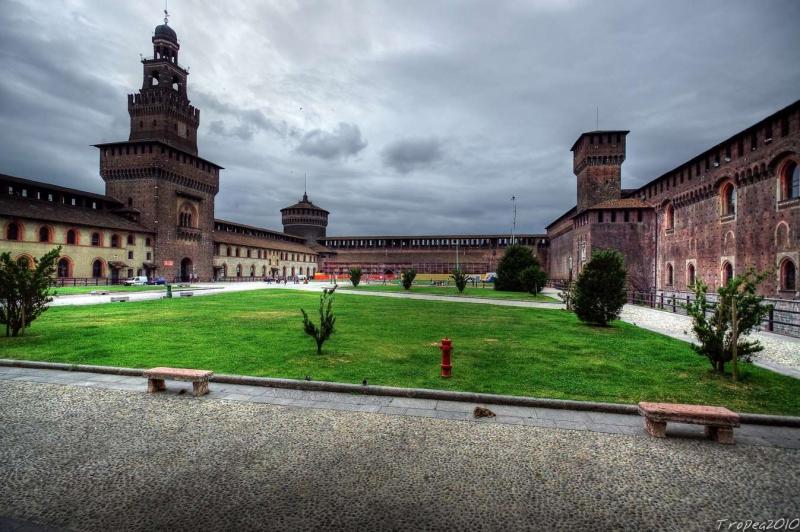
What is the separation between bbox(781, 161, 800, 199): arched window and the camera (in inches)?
804

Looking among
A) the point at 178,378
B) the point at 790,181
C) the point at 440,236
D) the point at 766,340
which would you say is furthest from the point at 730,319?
the point at 440,236

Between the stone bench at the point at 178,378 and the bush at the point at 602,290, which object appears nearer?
the stone bench at the point at 178,378

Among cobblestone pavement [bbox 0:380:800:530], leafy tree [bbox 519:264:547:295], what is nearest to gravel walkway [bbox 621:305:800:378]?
cobblestone pavement [bbox 0:380:800:530]

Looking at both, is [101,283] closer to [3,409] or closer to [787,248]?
[3,409]

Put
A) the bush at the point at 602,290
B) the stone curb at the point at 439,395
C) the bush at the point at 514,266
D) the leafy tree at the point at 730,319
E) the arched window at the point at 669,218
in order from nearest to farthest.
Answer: the stone curb at the point at 439,395 → the leafy tree at the point at 730,319 → the bush at the point at 602,290 → the arched window at the point at 669,218 → the bush at the point at 514,266

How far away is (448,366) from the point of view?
703 cm

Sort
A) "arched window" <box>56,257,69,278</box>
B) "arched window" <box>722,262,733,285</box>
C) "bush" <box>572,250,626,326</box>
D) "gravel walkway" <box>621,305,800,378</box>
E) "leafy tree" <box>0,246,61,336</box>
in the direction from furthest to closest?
1. "arched window" <box>56,257,69,278</box>
2. "arched window" <box>722,262,733,285</box>
3. "bush" <box>572,250,626,326</box>
4. "leafy tree" <box>0,246,61,336</box>
5. "gravel walkway" <box>621,305,800,378</box>

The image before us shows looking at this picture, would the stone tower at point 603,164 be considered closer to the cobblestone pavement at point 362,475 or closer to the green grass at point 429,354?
the green grass at point 429,354

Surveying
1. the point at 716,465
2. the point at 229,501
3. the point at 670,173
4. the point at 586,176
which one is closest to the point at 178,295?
the point at 229,501

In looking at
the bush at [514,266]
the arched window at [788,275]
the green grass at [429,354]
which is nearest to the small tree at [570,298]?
the green grass at [429,354]

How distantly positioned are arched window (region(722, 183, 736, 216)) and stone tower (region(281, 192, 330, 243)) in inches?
2627

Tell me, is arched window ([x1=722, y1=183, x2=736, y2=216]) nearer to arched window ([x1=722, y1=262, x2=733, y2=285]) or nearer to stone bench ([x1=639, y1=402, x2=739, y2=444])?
arched window ([x1=722, y1=262, x2=733, y2=285])

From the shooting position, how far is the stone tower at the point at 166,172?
4491cm

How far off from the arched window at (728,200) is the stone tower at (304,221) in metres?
66.7
